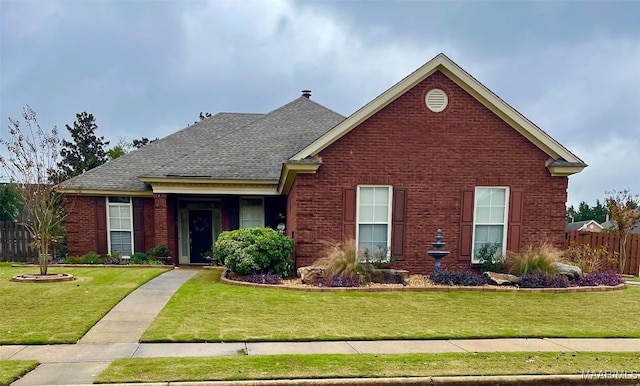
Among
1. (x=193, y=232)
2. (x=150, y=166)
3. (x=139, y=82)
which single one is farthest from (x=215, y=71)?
(x=193, y=232)

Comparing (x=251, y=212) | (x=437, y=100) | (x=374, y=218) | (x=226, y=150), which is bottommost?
(x=251, y=212)

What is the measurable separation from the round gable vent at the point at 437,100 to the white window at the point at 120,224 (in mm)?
11505

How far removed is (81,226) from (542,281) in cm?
1546

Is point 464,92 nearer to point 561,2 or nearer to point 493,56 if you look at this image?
point 561,2

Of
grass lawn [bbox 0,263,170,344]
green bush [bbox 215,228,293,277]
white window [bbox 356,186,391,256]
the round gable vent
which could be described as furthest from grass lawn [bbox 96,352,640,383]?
the round gable vent

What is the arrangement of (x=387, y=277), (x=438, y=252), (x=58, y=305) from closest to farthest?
1. (x=58, y=305)
2. (x=387, y=277)
3. (x=438, y=252)

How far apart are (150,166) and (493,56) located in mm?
15618

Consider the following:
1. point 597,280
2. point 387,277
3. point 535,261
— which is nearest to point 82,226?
point 387,277

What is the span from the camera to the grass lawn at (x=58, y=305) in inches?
229

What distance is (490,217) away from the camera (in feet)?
37.5

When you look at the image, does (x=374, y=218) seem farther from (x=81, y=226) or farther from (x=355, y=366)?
(x=81, y=226)

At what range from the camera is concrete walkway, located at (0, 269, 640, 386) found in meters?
4.59

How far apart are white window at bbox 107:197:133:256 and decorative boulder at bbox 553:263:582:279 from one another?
14350 millimetres

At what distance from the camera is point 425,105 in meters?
11.2
